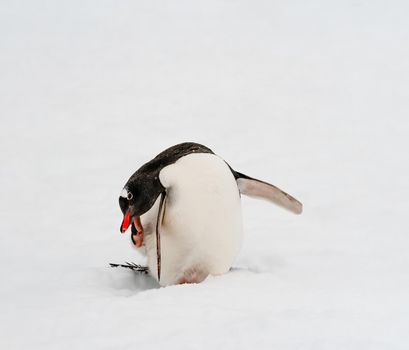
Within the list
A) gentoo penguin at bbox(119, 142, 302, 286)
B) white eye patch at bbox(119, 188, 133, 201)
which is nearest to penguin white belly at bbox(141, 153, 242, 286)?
gentoo penguin at bbox(119, 142, 302, 286)

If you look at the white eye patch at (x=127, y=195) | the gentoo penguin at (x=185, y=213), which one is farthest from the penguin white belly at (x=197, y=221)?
the white eye patch at (x=127, y=195)

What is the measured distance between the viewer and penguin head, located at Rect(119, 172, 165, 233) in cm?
277

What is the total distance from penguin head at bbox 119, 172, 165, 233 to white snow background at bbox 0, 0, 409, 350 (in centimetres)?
30

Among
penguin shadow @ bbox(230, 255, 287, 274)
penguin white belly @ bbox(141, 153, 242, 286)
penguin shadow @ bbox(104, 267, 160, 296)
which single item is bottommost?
penguin shadow @ bbox(104, 267, 160, 296)

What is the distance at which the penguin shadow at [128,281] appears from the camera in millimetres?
3072

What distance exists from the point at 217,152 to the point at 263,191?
2.72 m

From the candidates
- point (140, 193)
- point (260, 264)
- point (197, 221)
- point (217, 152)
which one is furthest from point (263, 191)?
point (217, 152)

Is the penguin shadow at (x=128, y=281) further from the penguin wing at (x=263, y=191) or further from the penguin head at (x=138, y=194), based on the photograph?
the penguin wing at (x=263, y=191)

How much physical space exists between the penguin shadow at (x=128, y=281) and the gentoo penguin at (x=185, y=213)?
167 mm

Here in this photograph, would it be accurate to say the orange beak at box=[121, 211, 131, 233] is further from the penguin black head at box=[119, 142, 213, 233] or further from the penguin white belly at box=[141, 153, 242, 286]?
the penguin white belly at box=[141, 153, 242, 286]

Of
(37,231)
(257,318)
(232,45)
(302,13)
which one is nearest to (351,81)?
(232,45)

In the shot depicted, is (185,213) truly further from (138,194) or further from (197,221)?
(138,194)

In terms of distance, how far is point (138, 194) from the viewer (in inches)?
109

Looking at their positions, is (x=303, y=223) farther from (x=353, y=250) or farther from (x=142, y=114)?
(x=142, y=114)
